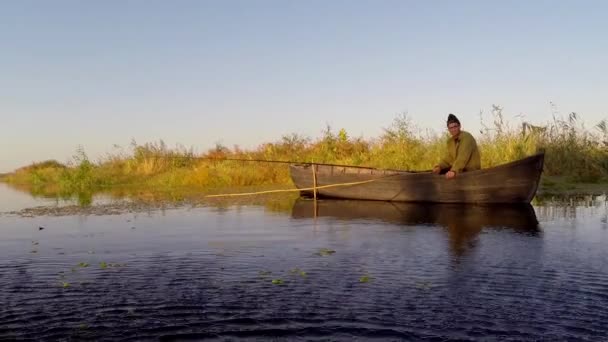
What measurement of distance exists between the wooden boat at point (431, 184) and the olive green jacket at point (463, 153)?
1.06 ft

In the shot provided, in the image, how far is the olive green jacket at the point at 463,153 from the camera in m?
12.3

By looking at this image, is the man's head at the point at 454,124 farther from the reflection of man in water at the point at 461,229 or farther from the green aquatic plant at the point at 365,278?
the green aquatic plant at the point at 365,278

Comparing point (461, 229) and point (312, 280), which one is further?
point (461, 229)

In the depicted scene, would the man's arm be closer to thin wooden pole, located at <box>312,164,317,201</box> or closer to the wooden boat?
the wooden boat

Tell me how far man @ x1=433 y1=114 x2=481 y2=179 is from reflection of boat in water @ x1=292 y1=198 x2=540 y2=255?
84 cm

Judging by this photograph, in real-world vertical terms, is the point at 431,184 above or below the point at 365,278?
above

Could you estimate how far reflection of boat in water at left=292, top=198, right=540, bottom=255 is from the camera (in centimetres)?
884

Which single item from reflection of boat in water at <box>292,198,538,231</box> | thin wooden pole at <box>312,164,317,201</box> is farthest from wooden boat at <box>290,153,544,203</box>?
reflection of boat in water at <box>292,198,538,231</box>

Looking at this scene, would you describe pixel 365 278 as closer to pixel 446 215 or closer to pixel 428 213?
pixel 446 215

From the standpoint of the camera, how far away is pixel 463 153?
12383mm

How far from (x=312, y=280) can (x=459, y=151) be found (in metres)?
7.72

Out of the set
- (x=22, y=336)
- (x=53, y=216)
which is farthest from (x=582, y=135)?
(x=22, y=336)

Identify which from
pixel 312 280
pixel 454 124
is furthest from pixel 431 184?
pixel 312 280

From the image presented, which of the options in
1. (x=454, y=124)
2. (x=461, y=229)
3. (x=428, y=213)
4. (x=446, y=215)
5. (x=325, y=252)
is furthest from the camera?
(x=454, y=124)
